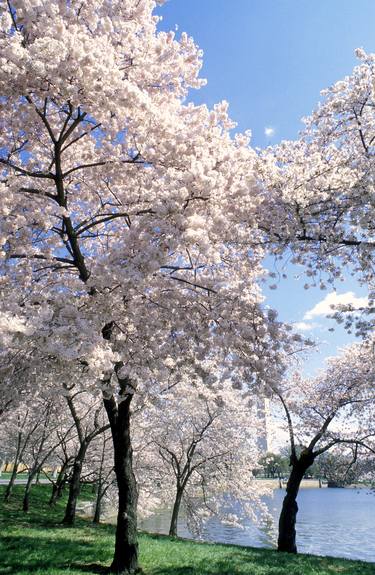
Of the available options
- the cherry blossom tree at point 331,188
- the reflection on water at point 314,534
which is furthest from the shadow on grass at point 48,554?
the reflection on water at point 314,534

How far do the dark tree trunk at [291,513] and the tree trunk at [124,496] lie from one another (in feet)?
32.9

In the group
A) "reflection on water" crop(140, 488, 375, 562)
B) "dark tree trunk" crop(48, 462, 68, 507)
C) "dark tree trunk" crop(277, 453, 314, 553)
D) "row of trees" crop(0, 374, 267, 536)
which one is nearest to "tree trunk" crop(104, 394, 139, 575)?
"dark tree trunk" crop(277, 453, 314, 553)

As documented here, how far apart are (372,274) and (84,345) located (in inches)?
287

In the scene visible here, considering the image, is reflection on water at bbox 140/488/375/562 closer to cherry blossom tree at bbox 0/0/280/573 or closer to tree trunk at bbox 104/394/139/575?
tree trunk at bbox 104/394/139/575

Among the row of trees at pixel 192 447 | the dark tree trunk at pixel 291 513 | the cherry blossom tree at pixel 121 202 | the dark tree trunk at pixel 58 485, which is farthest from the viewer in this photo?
the dark tree trunk at pixel 58 485

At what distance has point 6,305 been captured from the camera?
309 inches

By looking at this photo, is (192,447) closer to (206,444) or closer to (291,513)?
(206,444)

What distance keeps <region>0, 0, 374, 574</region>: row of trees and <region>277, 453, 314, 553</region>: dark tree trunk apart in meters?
9.60

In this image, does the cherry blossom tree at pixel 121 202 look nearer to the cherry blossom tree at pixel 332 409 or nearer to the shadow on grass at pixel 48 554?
the shadow on grass at pixel 48 554

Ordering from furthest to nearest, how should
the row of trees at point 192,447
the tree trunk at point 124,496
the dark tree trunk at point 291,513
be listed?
1. the row of trees at point 192,447
2. the dark tree trunk at point 291,513
3. the tree trunk at point 124,496

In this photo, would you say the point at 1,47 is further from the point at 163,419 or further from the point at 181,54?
the point at 163,419

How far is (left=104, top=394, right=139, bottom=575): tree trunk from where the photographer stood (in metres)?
9.63

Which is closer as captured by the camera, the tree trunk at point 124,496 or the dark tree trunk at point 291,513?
the tree trunk at point 124,496

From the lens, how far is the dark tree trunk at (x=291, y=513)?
57.4 ft
